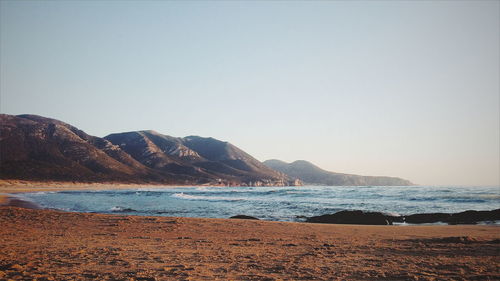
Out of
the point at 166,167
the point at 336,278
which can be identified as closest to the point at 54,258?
the point at 336,278

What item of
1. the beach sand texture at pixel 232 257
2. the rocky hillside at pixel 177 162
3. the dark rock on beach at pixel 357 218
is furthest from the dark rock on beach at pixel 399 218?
the rocky hillside at pixel 177 162

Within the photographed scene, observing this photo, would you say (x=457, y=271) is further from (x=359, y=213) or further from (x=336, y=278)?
(x=359, y=213)

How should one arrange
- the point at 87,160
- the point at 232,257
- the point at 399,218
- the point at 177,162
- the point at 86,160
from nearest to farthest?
the point at 232,257 < the point at 399,218 < the point at 86,160 < the point at 87,160 < the point at 177,162

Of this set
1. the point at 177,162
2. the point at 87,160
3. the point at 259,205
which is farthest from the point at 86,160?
the point at 259,205

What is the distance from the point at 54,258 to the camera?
7.71 metres

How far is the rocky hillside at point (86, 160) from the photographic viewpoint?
94.3 meters

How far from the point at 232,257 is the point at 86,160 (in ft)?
410

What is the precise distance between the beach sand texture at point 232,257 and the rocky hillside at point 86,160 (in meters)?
91.8

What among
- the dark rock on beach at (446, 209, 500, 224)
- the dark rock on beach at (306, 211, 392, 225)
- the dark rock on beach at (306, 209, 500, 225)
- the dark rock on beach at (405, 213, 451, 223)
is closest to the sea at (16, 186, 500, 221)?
the dark rock on beach at (306, 211, 392, 225)

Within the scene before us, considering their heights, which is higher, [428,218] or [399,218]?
[428,218]

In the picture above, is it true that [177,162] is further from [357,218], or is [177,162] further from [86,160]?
[357,218]

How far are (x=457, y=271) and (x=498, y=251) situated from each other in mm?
3539

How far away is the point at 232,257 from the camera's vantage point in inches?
330

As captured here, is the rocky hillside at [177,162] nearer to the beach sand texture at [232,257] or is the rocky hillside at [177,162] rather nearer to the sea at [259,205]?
the sea at [259,205]
